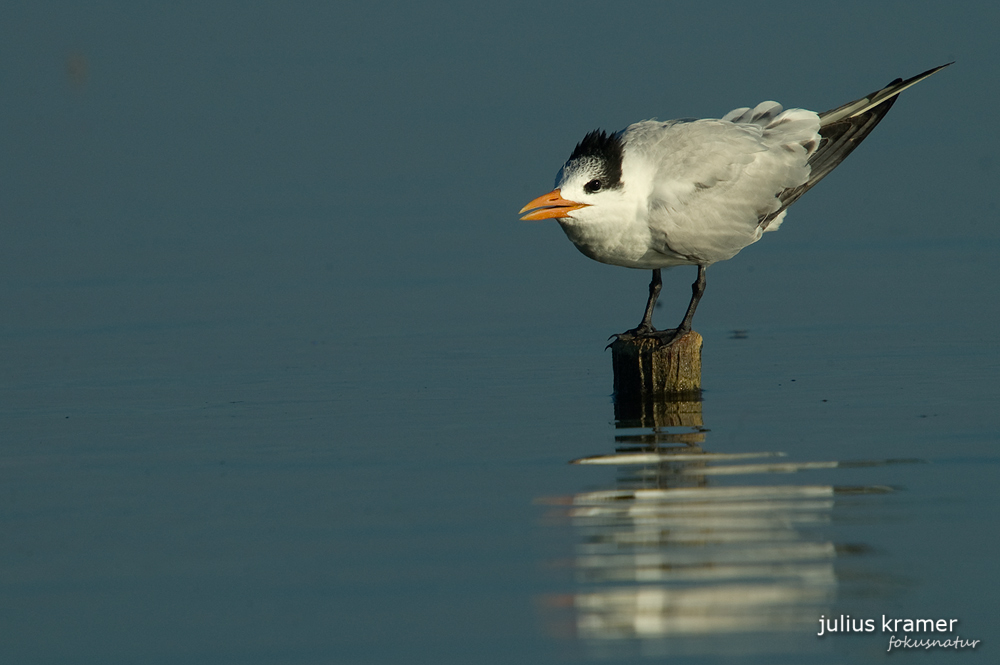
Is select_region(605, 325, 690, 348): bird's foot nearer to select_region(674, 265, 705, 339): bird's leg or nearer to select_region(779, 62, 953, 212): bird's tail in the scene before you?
select_region(674, 265, 705, 339): bird's leg

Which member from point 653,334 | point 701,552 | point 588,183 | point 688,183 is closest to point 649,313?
point 653,334

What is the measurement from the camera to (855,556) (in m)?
4.64

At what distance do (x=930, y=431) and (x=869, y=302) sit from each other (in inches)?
121

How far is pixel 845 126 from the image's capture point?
792 cm

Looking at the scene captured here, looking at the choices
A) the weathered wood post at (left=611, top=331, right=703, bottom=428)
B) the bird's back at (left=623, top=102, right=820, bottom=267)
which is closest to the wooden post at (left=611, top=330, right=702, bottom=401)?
the weathered wood post at (left=611, top=331, right=703, bottom=428)

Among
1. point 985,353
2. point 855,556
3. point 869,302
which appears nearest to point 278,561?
point 855,556

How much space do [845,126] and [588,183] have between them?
2.07 m

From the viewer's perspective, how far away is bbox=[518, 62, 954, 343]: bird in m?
6.71

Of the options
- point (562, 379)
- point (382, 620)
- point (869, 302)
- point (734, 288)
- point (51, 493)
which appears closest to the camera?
point (382, 620)

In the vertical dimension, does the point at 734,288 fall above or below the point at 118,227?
below

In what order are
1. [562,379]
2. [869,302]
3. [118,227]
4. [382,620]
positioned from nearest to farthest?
[382,620], [562,379], [869,302], [118,227]

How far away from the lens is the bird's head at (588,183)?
663cm

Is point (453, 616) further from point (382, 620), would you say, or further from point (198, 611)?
point (198, 611)

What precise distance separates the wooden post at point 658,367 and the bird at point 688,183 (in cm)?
7
